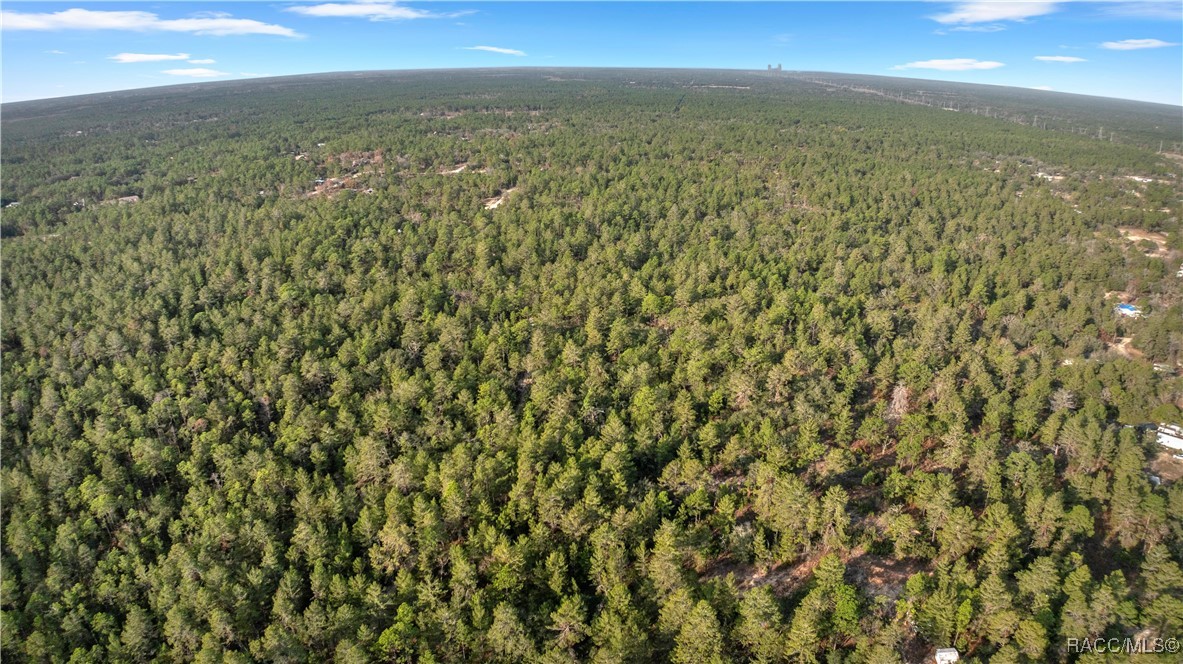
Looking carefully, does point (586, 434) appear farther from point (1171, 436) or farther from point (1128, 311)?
point (1128, 311)

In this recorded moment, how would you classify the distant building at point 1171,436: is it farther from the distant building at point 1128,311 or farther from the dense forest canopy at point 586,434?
the distant building at point 1128,311

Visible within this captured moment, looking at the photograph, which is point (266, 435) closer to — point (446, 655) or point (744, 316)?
point (446, 655)

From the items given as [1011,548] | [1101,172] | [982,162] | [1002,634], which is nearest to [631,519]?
[1002,634]

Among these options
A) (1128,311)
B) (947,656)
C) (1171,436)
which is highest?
(1128,311)

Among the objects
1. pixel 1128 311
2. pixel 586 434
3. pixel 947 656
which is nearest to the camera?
pixel 947 656

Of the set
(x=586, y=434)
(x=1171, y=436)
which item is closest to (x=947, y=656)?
(x=586, y=434)

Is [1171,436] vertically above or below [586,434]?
above
